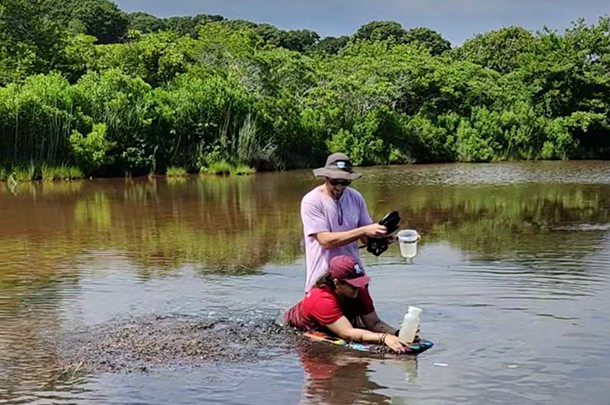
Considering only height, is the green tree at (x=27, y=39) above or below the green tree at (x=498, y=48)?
below

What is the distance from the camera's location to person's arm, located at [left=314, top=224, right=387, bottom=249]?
21.8ft

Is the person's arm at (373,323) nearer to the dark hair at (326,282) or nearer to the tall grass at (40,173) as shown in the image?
the dark hair at (326,282)

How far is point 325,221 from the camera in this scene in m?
7.02

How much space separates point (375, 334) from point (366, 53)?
50.2 m

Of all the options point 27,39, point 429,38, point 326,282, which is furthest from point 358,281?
point 429,38

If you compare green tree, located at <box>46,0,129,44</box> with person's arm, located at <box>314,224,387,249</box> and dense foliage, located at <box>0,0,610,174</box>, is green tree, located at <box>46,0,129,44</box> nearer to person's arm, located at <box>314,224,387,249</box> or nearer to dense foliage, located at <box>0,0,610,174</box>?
dense foliage, located at <box>0,0,610,174</box>

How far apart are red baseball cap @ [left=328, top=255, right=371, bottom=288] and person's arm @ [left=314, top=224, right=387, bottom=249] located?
14 cm

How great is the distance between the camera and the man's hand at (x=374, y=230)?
660 cm

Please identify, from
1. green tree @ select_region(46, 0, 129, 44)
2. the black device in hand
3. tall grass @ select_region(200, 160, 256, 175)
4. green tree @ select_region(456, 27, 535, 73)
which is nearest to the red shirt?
the black device in hand

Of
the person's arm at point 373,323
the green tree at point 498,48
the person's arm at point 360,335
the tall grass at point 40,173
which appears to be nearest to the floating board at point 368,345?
the person's arm at point 360,335

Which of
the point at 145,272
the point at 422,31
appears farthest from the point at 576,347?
the point at 422,31

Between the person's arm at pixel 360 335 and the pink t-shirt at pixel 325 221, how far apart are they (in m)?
0.40

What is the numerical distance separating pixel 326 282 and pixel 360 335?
513 mm

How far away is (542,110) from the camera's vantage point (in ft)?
162
